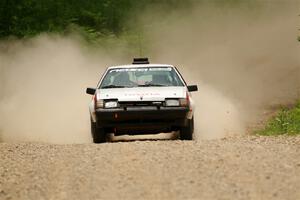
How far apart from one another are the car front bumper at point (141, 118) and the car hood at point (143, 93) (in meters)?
0.20

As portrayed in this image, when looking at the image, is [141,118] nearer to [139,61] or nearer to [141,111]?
→ [141,111]

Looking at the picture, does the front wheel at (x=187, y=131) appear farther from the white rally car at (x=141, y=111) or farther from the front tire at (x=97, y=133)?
the front tire at (x=97, y=133)

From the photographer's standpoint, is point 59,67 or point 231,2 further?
point 231,2

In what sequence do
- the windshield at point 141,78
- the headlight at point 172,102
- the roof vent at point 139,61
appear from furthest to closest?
the roof vent at point 139,61 → the windshield at point 141,78 → the headlight at point 172,102

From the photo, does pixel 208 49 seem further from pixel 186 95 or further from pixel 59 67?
pixel 186 95

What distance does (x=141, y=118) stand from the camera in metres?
13.5

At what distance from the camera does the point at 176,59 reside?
34594 mm

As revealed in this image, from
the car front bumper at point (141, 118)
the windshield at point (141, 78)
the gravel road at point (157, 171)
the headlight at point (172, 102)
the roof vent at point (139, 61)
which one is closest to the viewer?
the gravel road at point (157, 171)

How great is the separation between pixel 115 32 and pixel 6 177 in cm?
2470

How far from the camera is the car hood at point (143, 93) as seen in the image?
13.6 metres

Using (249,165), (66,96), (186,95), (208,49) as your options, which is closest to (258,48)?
(208,49)

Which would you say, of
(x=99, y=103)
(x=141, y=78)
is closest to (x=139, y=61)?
(x=141, y=78)

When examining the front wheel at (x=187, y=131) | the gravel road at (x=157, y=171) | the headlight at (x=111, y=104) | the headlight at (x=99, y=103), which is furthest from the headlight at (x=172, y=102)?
Result: the gravel road at (x=157, y=171)

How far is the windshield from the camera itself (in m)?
14.7
